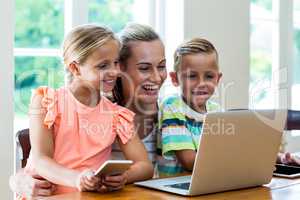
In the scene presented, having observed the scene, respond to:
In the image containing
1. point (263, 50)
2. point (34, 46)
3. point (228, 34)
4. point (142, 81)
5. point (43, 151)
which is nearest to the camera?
point (43, 151)

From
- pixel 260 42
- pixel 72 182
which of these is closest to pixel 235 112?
pixel 72 182

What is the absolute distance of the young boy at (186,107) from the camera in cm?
180

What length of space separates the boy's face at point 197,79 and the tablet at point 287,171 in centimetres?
35

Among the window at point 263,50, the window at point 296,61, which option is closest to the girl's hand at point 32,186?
the window at point 263,50

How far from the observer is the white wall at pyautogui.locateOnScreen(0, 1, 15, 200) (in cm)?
222

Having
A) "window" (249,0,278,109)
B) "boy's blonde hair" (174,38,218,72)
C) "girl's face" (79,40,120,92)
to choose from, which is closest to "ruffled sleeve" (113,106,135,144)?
"girl's face" (79,40,120,92)

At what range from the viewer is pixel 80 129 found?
1.69 m

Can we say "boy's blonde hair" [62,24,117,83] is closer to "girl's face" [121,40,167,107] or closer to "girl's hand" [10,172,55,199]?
"girl's face" [121,40,167,107]

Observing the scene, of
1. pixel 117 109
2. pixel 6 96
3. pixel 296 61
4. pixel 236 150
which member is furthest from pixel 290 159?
pixel 296 61

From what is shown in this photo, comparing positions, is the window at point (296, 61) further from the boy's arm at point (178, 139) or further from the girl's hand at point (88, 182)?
the girl's hand at point (88, 182)

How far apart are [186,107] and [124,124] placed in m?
0.31

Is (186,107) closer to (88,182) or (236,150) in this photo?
(236,150)

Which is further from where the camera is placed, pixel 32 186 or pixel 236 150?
pixel 32 186

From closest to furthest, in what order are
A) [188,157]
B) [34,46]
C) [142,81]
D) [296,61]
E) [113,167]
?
[113,167] → [188,157] → [142,81] → [34,46] → [296,61]
